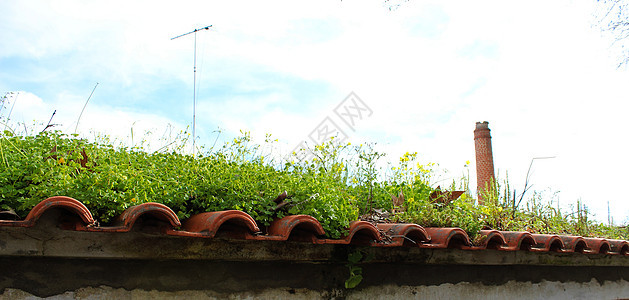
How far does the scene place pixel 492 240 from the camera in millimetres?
4355

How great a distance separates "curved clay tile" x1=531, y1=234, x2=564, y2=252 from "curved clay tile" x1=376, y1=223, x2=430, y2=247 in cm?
165

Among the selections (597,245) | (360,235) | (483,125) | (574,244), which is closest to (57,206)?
(360,235)

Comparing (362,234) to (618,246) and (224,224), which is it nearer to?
(224,224)

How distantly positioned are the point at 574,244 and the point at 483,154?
23.6 ft

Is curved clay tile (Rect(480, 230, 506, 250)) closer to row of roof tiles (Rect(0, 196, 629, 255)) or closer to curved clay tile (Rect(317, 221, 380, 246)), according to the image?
row of roof tiles (Rect(0, 196, 629, 255))

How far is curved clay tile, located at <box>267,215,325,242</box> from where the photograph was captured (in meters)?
3.02

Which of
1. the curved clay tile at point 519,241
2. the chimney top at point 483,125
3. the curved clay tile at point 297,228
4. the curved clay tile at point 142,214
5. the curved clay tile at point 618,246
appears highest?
the chimney top at point 483,125

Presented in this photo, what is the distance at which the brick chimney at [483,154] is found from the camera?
11641mm

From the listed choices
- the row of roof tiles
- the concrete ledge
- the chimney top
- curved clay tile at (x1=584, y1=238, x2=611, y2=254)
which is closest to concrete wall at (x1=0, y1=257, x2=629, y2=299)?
the concrete ledge

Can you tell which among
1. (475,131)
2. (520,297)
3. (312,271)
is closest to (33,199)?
(312,271)

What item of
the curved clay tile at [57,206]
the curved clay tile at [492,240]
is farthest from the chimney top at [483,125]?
the curved clay tile at [57,206]

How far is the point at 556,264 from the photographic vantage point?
17.7 ft

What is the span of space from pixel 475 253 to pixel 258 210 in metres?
2.23

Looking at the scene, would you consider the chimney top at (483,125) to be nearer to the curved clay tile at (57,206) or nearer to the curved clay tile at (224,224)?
the curved clay tile at (224,224)
